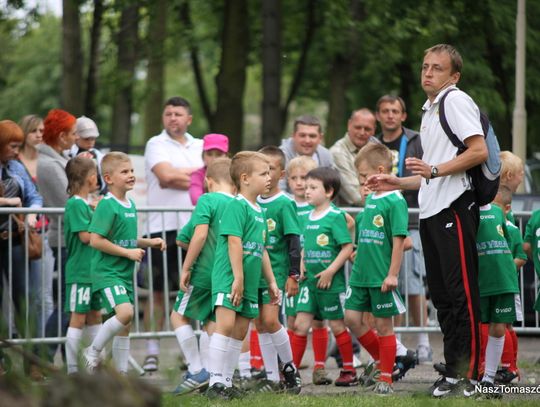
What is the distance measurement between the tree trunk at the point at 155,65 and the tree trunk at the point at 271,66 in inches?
89.6

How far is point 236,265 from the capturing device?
26.1ft

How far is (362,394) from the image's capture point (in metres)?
8.29

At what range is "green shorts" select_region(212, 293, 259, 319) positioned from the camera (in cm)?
801

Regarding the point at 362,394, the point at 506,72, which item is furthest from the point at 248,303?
the point at 506,72

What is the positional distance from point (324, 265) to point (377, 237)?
609mm

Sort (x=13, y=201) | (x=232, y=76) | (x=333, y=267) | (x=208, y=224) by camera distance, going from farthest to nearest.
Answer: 1. (x=232, y=76)
2. (x=13, y=201)
3. (x=333, y=267)
4. (x=208, y=224)

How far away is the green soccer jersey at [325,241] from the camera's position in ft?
30.7

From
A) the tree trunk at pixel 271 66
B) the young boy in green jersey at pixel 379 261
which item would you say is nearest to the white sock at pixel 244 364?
the young boy in green jersey at pixel 379 261

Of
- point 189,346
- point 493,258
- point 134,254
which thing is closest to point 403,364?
point 493,258

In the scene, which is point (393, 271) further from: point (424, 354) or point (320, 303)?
point (424, 354)

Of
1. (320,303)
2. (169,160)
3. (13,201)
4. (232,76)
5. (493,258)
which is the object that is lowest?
(320,303)

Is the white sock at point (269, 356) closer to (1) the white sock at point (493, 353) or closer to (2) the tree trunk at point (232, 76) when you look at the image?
(1) the white sock at point (493, 353)

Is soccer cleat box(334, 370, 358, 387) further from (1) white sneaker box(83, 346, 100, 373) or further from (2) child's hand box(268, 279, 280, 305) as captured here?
(1) white sneaker box(83, 346, 100, 373)

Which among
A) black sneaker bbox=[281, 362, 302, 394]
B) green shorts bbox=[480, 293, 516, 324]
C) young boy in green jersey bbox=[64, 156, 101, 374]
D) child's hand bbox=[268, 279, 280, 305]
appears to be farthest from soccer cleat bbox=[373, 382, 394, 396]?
young boy in green jersey bbox=[64, 156, 101, 374]
